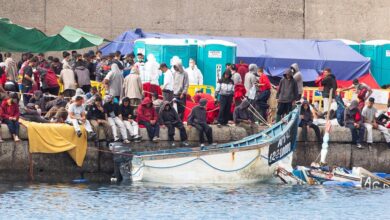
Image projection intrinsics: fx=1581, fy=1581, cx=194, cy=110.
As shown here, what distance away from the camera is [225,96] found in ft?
131

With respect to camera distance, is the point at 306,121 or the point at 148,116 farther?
the point at 306,121

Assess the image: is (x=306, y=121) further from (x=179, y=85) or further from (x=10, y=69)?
(x=10, y=69)

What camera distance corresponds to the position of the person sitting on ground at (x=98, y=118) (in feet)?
125

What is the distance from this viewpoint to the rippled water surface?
33.5 meters

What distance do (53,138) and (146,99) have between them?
8.47 feet

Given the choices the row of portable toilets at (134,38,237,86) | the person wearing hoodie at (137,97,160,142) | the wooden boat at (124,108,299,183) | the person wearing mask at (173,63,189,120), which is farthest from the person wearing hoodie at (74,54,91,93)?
the row of portable toilets at (134,38,237,86)

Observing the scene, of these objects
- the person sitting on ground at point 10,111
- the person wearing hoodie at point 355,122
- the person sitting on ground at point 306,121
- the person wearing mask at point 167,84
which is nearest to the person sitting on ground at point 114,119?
the person wearing mask at point 167,84

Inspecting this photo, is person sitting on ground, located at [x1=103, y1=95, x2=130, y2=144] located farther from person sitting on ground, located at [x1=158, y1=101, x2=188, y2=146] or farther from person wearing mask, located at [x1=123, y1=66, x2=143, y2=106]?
person wearing mask, located at [x1=123, y1=66, x2=143, y2=106]

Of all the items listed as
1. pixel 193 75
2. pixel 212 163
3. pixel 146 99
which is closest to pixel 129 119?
pixel 146 99

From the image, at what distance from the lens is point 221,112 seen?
39.9m

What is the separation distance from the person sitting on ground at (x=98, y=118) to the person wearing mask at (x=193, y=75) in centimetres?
536

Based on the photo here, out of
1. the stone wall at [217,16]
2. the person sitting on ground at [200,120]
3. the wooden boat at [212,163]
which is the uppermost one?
the stone wall at [217,16]

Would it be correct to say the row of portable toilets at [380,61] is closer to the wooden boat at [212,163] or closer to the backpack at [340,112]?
the backpack at [340,112]

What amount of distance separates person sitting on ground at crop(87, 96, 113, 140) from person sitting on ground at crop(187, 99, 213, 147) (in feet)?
7.04
